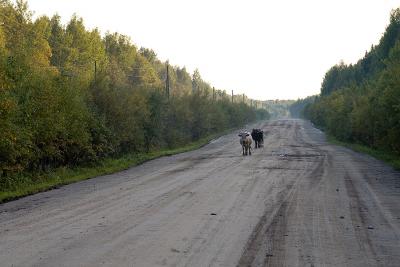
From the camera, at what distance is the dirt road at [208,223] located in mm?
8344

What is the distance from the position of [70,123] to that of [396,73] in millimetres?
18063

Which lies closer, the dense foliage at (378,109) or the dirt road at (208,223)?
the dirt road at (208,223)

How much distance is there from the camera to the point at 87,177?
21641 millimetres

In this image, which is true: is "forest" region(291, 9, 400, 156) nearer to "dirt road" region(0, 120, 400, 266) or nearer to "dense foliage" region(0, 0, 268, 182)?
"dirt road" region(0, 120, 400, 266)

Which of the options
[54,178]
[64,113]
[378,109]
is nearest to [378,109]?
[378,109]

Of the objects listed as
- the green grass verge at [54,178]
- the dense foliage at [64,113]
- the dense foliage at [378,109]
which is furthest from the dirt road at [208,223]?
the dense foliage at [378,109]

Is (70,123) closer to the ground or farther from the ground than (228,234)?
farther from the ground

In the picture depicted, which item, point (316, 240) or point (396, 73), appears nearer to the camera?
point (316, 240)

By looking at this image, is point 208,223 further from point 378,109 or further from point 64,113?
point 378,109

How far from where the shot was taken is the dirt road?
8.34 m

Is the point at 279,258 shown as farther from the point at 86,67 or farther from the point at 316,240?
the point at 86,67

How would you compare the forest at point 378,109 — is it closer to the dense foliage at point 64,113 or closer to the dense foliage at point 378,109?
the dense foliage at point 378,109

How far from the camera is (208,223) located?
36.4 feet

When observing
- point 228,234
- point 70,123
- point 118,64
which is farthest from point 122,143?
point 118,64
